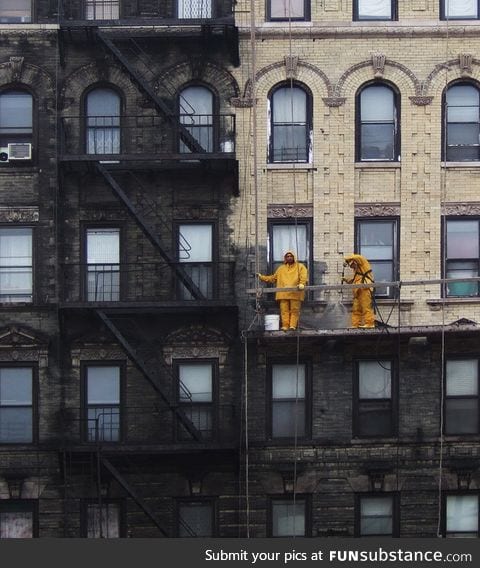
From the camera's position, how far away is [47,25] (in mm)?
35969

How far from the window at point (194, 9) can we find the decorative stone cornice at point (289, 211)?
3857mm

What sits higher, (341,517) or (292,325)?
(292,325)

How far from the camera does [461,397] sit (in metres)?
36.1

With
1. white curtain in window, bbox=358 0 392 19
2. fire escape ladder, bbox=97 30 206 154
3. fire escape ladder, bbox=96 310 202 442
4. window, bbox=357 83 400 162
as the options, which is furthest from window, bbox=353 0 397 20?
fire escape ladder, bbox=96 310 202 442

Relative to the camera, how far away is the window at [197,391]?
118ft

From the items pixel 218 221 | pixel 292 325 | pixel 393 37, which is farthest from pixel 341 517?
pixel 393 37

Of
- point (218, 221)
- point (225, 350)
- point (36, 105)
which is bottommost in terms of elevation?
point (225, 350)

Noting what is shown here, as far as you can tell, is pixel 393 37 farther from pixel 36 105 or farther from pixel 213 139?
pixel 36 105

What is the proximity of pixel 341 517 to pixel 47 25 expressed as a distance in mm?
10698

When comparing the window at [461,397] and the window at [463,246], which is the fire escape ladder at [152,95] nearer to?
the window at [463,246]

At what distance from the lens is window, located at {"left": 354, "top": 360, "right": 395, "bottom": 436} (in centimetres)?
3594

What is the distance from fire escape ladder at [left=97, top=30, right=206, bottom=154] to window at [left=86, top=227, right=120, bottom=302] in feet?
7.17

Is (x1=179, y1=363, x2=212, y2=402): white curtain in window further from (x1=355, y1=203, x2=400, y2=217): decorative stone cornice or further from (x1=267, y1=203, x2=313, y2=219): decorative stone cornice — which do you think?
(x1=355, y1=203, x2=400, y2=217): decorative stone cornice

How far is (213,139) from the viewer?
36031 mm
